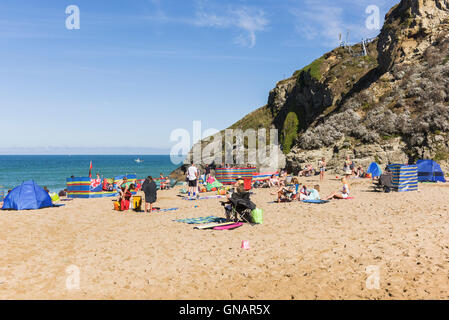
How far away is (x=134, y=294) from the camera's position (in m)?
5.98

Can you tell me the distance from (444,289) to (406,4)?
49.3m

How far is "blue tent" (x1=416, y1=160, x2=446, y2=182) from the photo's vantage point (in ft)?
74.4

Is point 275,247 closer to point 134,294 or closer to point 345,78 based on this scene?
point 134,294

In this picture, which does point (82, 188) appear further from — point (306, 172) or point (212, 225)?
point (306, 172)

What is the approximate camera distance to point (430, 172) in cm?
2291

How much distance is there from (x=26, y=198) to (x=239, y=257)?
12.2 meters

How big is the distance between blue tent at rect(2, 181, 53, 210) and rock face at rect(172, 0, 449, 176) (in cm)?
2488

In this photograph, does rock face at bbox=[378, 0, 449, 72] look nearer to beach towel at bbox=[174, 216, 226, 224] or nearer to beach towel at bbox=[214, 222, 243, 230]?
beach towel at bbox=[174, 216, 226, 224]

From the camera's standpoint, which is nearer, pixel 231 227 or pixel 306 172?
pixel 231 227

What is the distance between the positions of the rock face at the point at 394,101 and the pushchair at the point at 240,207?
73.9 ft

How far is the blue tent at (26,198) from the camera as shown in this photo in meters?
15.2

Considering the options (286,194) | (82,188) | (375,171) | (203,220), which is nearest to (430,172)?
(375,171)

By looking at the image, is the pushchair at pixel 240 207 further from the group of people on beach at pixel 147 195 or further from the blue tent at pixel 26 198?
the blue tent at pixel 26 198
